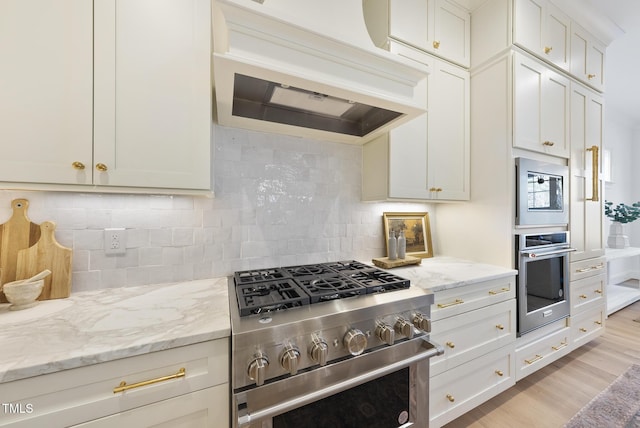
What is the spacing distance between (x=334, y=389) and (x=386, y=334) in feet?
0.96

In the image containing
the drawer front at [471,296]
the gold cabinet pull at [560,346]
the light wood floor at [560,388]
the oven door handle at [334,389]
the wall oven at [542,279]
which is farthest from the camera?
the gold cabinet pull at [560,346]

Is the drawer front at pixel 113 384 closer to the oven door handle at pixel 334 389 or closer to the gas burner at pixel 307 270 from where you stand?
the oven door handle at pixel 334 389

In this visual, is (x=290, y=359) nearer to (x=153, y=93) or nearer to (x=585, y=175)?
(x=153, y=93)

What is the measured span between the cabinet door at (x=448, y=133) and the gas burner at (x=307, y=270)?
949 mm

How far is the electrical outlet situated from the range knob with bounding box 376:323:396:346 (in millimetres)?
1347

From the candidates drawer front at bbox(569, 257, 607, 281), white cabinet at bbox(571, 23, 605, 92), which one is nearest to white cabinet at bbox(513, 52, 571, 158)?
white cabinet at bbox(571, 23, 605, 92)

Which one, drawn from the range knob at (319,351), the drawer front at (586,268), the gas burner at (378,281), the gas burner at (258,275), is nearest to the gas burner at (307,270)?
the gas burner at (258,275)

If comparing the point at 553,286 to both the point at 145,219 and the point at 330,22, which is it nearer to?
the point at 330,22

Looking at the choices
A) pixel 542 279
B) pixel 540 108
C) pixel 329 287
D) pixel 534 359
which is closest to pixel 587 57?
pixel 540 108

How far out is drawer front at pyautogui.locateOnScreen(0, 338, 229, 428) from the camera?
0.68 m

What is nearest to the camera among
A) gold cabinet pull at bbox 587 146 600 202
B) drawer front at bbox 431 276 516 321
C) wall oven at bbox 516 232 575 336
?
drawer front at bbox 431 276 516 321

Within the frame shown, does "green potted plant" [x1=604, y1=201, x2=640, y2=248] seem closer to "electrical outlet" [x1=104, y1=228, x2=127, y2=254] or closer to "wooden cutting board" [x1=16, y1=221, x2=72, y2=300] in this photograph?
"electrical outlet" [x1=104, y1=228, x2=127, y2=254]

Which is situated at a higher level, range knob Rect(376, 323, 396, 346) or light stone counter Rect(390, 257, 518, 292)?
light stone counter Rect(390, 257, 518, 292)

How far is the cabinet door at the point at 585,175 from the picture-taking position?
2145mm
